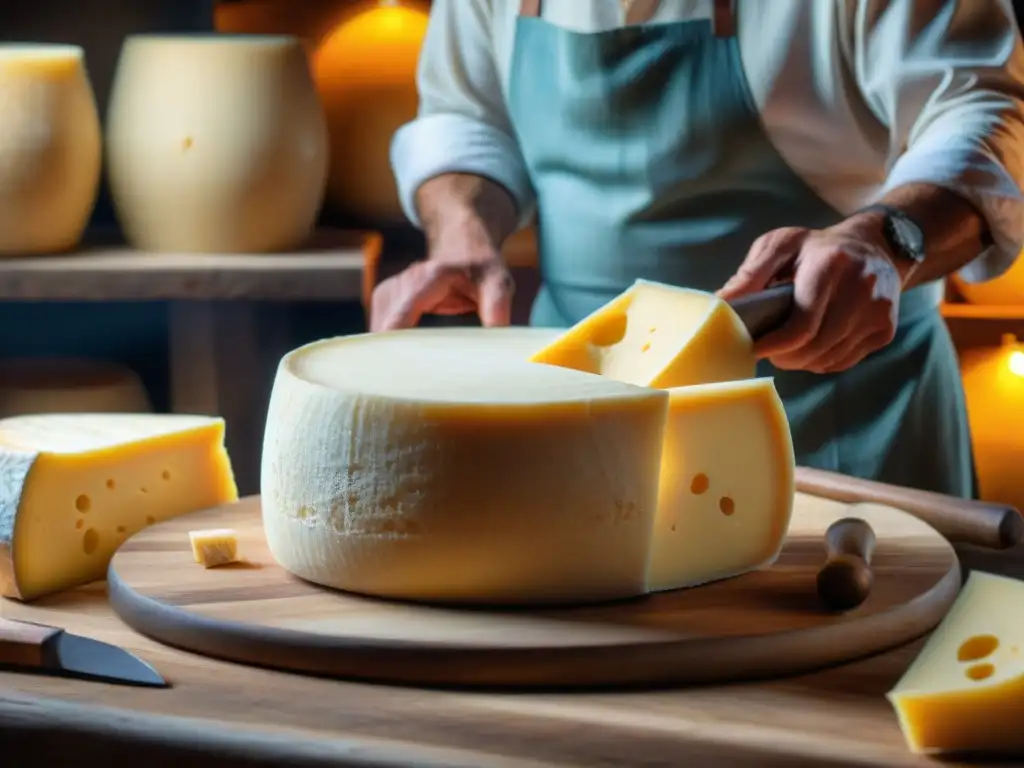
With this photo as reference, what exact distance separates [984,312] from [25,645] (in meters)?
1.40

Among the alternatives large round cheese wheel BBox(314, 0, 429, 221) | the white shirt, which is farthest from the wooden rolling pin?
large round cheese wheel BBox(314, 0, 429, 221)

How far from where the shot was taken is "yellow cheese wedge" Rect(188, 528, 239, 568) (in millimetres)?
1051

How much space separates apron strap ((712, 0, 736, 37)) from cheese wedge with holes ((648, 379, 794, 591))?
0.55 m

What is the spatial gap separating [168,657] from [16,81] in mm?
909

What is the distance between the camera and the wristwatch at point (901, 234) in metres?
1.26

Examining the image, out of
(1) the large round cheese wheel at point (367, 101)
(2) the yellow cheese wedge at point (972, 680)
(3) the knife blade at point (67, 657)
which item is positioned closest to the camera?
(2) the yellow cheese wedge at point (972, 680)

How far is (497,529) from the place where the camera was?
95 centimetres

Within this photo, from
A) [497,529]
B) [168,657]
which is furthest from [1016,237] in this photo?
[168,657]

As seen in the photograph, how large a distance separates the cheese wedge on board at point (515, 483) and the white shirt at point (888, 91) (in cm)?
42

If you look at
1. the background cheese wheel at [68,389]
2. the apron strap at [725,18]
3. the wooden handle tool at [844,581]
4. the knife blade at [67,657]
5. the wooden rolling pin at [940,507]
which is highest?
the apron strap at [725,18]

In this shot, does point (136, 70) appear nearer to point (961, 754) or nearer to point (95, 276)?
point (95, 276)

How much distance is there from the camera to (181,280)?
1679mm

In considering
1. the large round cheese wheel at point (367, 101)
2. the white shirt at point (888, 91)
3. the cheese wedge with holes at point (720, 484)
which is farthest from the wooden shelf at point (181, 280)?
the cheese wedge with holes at point (720, 484)

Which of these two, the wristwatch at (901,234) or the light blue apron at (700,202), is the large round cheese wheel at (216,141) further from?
the wristwatch at (901,234)
